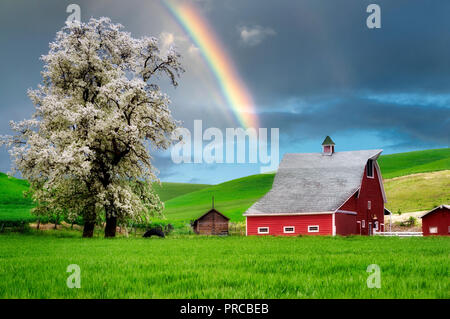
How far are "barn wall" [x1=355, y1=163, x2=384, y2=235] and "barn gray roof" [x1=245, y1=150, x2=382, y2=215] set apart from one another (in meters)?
1.93

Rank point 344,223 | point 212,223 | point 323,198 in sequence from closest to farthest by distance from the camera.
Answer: point 344,223 → point 323,198 → point 212,223

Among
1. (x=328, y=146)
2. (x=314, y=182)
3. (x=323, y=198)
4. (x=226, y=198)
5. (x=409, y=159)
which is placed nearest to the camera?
(x=323, y=198)

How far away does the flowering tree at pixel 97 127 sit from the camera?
33.7m

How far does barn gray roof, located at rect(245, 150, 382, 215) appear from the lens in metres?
49.3

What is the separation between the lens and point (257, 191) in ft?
429

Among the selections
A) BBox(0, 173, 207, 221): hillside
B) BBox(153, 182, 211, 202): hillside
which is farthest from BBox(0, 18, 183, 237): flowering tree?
BBox(153, 182, 211, 202): hillside

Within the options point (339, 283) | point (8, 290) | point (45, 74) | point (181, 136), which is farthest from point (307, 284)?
point (45, 74)

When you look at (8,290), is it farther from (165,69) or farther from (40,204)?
(165,69)

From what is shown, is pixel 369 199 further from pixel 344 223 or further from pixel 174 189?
pixel 174 189

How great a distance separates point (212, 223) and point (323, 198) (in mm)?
24442

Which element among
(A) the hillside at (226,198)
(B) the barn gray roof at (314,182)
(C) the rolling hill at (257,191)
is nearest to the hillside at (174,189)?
(C) the rolling hill at (257,191)

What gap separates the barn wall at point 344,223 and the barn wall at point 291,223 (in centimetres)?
79

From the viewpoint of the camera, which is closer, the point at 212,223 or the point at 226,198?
the point at 212,223

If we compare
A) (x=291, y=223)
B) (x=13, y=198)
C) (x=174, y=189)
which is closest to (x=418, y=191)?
(x=291, y=223)
